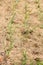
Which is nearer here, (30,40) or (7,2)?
(30,40)

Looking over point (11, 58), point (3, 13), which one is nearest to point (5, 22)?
point (3, 13)

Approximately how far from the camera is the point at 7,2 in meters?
4.03

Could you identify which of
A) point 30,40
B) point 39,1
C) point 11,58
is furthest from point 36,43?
point 39,1

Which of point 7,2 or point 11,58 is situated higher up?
point 7,2

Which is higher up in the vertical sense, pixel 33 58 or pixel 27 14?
pixel 27 14

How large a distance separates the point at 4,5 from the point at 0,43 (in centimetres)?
86

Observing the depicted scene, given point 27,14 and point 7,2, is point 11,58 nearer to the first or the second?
point 27,14

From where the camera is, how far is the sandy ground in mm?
3221

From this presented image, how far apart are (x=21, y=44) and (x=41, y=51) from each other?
0.94 ft

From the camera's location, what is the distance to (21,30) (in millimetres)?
3561

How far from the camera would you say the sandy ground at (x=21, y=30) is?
3221 mm

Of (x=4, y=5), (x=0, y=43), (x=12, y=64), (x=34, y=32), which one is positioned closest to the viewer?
(x=12, y=64)

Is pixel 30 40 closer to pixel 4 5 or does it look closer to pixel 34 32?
pixel 34 32

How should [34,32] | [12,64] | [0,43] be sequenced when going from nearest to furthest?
[12,64], [0,43], [34,32]
